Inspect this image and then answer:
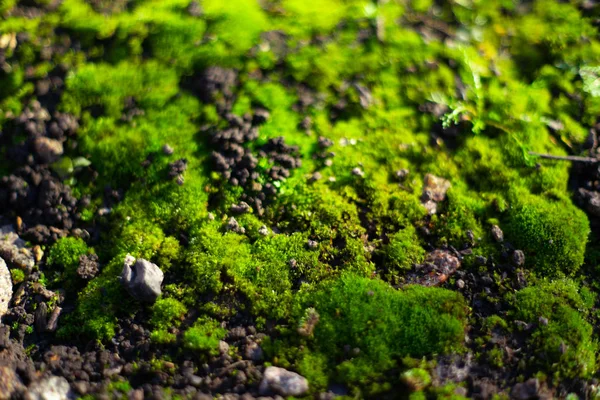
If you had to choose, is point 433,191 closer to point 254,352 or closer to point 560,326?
point 560,326

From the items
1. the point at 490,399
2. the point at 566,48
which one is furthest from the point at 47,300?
the point at 566,48

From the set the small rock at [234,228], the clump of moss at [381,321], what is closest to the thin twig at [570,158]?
the clump of moss at [381,321]

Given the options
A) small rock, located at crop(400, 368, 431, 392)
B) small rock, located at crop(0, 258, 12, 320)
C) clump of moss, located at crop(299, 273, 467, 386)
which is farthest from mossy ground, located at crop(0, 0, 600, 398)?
small rock, located at crop(0, 258, 12, 320)

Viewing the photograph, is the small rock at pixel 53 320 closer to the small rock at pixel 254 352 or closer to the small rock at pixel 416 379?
the small rock at pixel 254 352

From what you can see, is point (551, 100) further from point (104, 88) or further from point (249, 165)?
point (104, 88)

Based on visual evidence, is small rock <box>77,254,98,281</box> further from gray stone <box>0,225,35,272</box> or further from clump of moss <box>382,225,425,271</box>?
clump of moss <box>382,225,425,271</box>
